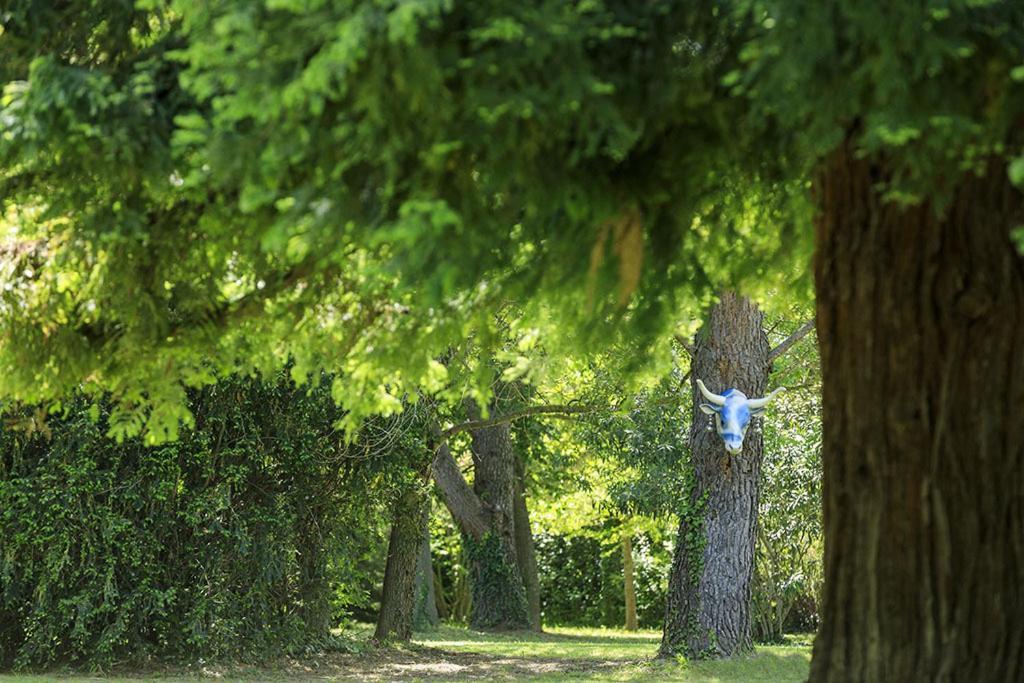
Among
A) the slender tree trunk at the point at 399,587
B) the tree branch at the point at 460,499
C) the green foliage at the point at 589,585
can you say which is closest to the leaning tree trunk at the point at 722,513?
the slender tree trunk at the point at 399,587

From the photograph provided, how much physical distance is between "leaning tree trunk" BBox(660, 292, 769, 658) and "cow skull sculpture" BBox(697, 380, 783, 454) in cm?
36

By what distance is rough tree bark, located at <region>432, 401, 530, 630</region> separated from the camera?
70.3ft

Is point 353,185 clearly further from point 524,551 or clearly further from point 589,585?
point 589,585

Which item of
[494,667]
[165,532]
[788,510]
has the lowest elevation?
[494,667]

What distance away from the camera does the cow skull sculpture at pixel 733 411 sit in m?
13.5

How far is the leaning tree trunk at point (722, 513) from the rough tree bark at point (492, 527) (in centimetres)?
751

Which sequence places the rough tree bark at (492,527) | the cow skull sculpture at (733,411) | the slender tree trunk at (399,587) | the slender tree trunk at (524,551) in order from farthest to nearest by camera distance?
the slender tree trunk at (524,551), the rough tree bark at (492,527), the slender tree trunk at (399,587), the cow skull sculpture at (733,411)

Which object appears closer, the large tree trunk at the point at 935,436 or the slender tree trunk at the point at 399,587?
the large tree trunk at the point at 935,436

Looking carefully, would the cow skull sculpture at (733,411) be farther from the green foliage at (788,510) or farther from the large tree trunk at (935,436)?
the large tree trunk at (935,436)

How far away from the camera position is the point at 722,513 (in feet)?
46.2

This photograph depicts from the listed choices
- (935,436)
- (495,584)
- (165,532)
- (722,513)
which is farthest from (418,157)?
(495,584)

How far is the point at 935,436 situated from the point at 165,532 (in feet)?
31.1

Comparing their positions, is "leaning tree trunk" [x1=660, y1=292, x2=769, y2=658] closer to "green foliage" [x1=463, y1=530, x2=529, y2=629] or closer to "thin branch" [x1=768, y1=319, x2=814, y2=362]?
"thin branch" [x1=768, y1=319, x2=814, y2=362]

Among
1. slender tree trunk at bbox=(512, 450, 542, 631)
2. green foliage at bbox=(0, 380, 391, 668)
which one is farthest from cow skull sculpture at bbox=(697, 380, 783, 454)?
slender tree trunk at bbox=(512, 450, 542, 631)
